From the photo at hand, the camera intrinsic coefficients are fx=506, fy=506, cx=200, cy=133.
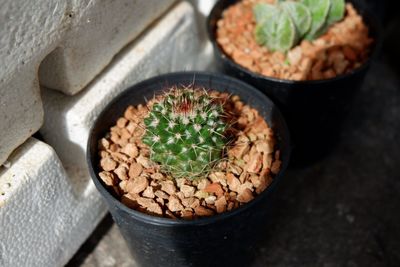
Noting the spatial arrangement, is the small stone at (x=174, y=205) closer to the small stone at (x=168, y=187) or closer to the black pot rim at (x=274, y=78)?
the small stone at (x=168, y=187)

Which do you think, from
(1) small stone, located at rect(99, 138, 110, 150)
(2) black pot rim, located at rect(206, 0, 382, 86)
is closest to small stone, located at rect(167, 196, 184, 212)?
(1) small stone, located at rect(99, 138, 110, 150)

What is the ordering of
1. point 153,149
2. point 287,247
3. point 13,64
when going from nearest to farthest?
1. point 13,64
2. point 153,149
3. point 287,247

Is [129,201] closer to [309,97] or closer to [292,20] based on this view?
[309,97]

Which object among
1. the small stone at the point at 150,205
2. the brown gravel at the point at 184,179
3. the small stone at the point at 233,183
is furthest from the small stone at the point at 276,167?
the small stone at the point at 150,205

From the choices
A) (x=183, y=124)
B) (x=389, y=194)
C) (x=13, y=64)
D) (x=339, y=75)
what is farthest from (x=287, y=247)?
(x=13, y=64)

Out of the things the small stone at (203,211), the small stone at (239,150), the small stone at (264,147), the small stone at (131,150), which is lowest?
the small stone at (264,147)

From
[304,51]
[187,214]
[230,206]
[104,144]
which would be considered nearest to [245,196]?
[230,206]

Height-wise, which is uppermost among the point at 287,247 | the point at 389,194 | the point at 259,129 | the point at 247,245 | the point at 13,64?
the point at 13,64

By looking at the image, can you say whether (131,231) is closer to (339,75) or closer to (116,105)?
(116,105)
